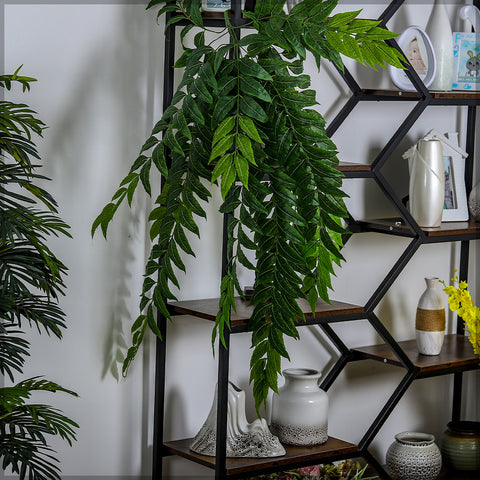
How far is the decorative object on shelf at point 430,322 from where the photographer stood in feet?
9.10

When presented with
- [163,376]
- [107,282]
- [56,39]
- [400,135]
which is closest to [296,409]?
[163,376]

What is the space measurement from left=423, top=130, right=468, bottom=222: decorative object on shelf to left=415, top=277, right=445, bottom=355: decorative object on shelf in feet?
0.88

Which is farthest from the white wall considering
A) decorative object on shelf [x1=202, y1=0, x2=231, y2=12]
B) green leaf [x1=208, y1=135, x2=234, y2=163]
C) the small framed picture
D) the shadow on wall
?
green leaf [x1=208, y1=135, x2=234, y2=163]

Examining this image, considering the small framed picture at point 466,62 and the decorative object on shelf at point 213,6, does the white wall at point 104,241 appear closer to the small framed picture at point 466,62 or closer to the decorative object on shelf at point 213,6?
the decorative object on shelf at point 213,6

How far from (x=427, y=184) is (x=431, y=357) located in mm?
558

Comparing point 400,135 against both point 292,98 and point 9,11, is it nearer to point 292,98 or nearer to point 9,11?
point 292,98

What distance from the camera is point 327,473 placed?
268cm

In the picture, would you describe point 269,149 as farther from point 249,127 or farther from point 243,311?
point 243,311

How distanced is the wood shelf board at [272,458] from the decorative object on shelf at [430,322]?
0.45 m

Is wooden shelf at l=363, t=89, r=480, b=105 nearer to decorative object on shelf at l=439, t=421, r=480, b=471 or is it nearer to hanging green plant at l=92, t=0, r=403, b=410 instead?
hanging green plant at l=92, t=0, r=403, b=410

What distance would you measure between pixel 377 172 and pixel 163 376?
0.86m

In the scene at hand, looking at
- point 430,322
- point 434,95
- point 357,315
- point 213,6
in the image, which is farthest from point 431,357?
point 213,6

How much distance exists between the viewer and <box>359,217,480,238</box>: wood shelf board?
262 centimetres

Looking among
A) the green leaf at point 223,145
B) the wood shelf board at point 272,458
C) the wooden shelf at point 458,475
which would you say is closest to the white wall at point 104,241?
the wood shelf board at point 272,458
